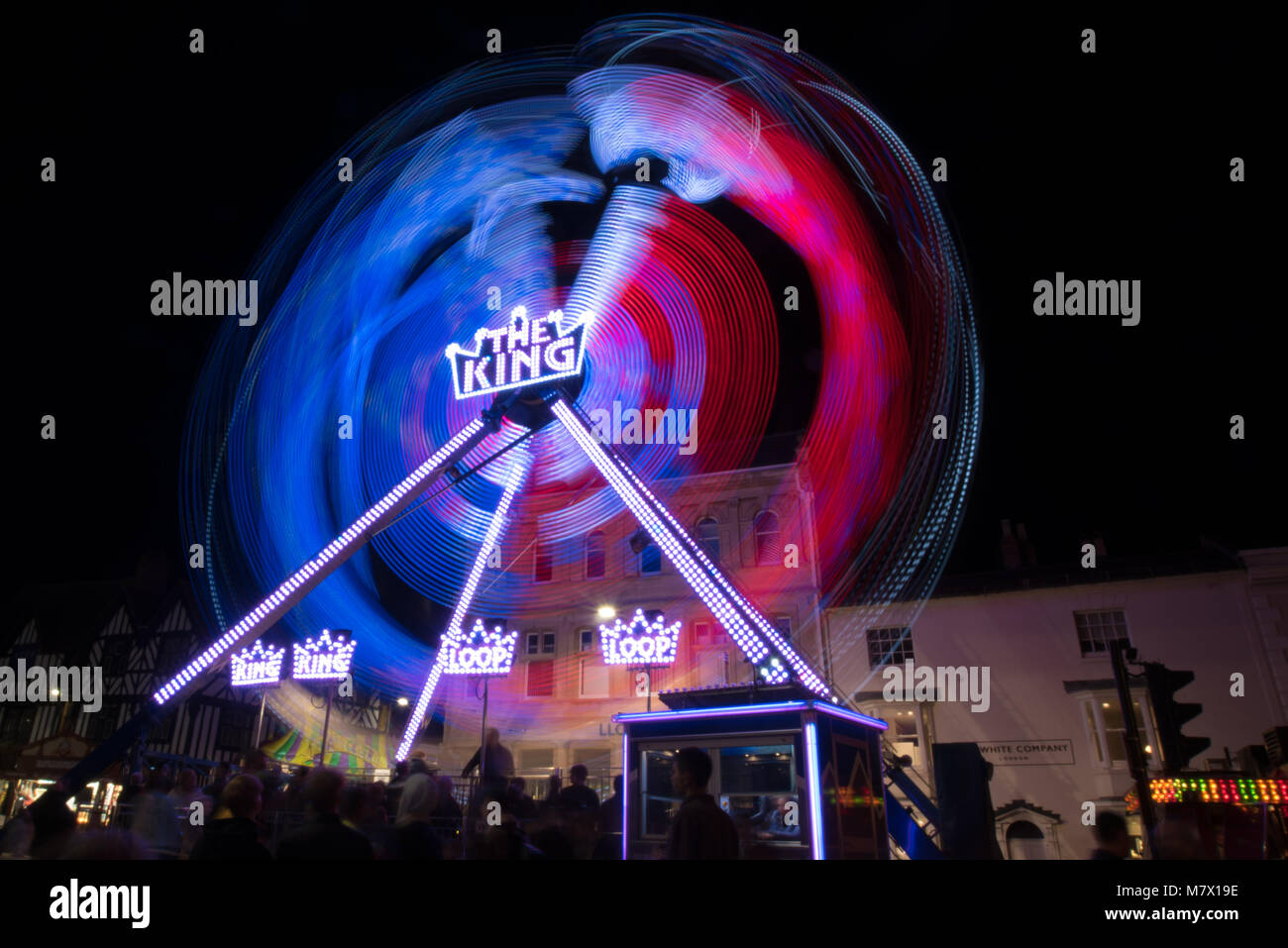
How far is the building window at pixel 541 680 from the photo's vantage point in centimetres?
3406

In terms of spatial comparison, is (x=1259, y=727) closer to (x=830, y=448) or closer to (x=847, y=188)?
(x=830, y=448)

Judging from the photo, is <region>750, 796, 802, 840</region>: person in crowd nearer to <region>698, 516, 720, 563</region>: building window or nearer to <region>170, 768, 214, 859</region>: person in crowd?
<region>170, 768, 214, 859</region>: person in crowd

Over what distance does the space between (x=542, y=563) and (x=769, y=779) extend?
27017 millimetres

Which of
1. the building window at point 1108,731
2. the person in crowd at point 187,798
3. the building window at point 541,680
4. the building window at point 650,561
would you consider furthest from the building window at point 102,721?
the building window at point 1108,731

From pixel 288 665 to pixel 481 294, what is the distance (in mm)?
16985

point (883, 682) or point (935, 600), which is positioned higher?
point (935, 600)

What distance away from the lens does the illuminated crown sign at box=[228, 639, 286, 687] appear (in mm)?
31172

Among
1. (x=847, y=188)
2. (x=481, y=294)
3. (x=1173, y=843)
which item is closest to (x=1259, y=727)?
(x=847, y=188)

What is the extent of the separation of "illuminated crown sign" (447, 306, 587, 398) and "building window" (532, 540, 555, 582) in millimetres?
12893

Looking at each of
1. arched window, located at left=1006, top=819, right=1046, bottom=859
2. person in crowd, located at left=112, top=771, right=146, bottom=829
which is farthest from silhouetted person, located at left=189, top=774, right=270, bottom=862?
arched window, located at left=1006, top=819, right=1046, bottom=859

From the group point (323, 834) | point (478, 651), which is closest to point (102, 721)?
point (478, 651)

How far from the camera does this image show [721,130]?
78.2 ft

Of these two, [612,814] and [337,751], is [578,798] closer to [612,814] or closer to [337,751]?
[612,814]

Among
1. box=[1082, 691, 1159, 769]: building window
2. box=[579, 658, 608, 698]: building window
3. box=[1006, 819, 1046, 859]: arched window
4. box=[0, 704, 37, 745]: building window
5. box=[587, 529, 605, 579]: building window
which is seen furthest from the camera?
box=[0, 704, 37, 745]: building window
